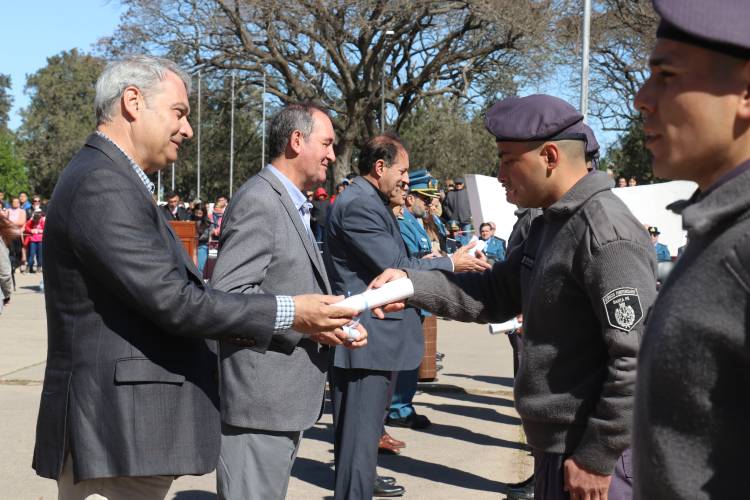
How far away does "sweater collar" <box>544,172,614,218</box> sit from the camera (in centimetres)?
262

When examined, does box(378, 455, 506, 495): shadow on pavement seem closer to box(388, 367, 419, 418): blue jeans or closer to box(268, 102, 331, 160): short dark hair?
box(388, 367, 419, 418): blue jeans

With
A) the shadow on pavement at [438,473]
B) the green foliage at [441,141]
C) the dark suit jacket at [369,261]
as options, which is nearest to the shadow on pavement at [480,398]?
the shadow on pavement at [438,473]

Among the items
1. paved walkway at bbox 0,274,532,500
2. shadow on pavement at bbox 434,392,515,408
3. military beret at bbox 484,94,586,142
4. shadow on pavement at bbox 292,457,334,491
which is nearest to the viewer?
military beret at bbox 484,94,586,142

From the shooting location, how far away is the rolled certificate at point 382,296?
300 centimetres

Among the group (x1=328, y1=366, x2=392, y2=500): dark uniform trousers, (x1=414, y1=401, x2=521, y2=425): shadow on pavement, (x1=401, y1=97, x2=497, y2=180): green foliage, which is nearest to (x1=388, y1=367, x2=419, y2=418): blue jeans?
(x1=414, y1=401, x2=521, y2=425): shadow on pavement

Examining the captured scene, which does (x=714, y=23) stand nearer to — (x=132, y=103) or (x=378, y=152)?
(x=132, y=103)

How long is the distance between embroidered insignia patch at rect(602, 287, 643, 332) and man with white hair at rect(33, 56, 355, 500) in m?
1.04

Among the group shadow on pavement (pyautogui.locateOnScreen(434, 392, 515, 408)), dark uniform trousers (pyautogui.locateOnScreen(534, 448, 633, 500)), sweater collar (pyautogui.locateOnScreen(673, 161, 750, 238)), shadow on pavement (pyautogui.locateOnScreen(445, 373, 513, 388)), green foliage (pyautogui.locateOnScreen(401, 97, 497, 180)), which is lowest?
shadow on pavement (pyautogui.locateOnScreen(434, 392, 515, 408))

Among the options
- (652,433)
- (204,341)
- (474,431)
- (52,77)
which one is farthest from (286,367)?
(52,77)

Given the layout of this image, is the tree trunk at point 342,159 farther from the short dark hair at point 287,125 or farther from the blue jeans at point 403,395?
the short dark hair at point 287,125

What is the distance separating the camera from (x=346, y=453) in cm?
459

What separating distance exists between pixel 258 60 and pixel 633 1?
11647 mm

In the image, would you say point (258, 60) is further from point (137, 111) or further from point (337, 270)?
point (137, 111)

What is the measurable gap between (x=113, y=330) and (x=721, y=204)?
1.74m
